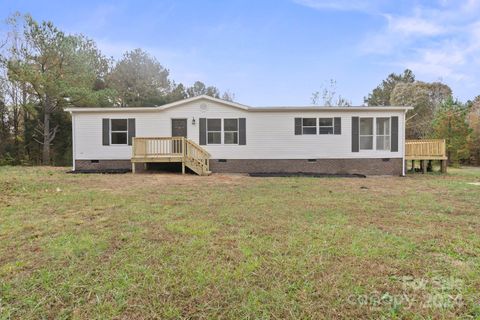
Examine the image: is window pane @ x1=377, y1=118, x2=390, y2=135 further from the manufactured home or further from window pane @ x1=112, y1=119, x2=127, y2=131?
window pane @ x1=112, y1=119, x2=127, y2=131

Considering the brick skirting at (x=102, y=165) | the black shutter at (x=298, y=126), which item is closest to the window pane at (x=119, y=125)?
the brick skirting at (x=102, y=165)

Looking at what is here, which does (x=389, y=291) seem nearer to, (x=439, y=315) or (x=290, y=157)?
(x=439, y=315)

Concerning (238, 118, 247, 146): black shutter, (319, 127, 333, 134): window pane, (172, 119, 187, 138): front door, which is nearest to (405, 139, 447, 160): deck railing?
(319, 127, 333, 134): window pane

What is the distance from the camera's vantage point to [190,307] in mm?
1987

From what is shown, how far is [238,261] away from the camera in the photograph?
2707mm

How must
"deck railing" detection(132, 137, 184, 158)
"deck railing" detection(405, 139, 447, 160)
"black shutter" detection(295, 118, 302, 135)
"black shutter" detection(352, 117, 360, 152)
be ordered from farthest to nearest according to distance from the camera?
1. "deck railing" detection(405, 139, 447, 160)
2. "black shutter" detection(295, 118, 302, 135)
3. "black shutter" detection(352, 117, 360, 152)
4. "deck railing" detection(132, 137, 184, 158)

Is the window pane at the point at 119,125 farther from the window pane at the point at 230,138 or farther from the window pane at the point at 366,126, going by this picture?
the window pane at the point at 366,126

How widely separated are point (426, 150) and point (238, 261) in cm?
1342

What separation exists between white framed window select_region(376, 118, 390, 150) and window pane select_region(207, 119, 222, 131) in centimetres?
715

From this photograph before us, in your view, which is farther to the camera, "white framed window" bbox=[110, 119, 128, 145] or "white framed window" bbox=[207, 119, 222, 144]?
"white framed window" bbox=[110, 119, 128, 145]

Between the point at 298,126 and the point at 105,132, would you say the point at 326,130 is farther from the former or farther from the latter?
the point at 105,132

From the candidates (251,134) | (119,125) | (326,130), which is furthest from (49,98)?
(326,130)

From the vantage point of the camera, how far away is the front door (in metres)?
12.2

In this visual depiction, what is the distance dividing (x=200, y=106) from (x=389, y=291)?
10.9m
